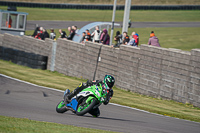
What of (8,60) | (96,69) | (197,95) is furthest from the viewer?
(8,60)

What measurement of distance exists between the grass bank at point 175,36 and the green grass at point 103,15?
734 centimetres

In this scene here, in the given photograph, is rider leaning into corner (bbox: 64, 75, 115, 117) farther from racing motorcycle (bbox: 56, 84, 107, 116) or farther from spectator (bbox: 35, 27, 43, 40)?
spectator (bbox: 35, 27, 43, 40)

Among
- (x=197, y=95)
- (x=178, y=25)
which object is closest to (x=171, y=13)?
(x=178, y=25)

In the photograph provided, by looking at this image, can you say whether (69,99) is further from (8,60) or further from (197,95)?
(8,60)

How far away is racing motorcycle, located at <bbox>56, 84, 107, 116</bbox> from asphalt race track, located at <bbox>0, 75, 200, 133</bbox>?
0.82 ft

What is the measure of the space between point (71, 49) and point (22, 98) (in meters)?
9.16

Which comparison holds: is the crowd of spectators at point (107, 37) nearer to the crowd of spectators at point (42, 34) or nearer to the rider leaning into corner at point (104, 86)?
the crowd of spectators at point (42, 34)

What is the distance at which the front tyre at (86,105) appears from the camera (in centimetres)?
838

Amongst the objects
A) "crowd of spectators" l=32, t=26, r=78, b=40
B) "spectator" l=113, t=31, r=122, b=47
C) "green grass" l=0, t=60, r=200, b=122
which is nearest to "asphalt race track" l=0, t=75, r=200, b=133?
"green grass" l=0, t=60, r=200, b=122

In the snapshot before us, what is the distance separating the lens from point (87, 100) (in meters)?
8.51

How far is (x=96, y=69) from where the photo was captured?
61.1 ft

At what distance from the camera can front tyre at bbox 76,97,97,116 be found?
838cm

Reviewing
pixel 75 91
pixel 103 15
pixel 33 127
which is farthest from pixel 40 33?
pixel 103 15

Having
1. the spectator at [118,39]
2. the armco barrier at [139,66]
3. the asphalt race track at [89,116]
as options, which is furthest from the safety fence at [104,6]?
the asphalt race track at [89,116]
